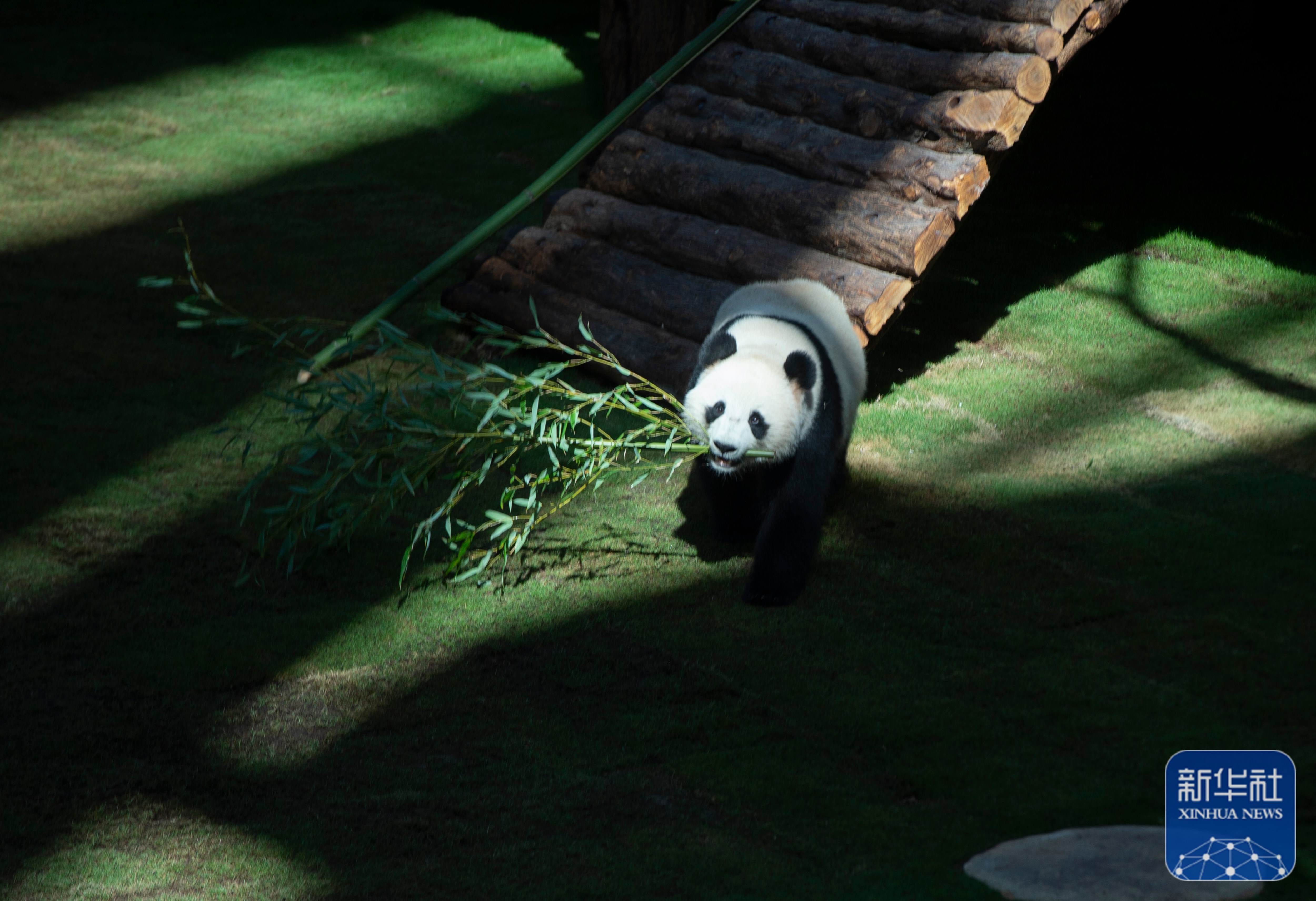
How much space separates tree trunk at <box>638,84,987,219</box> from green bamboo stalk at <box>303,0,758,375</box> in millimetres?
110

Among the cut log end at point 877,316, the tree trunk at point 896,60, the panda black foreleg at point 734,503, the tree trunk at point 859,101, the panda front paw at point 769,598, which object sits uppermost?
the tree trunk at point 896,60

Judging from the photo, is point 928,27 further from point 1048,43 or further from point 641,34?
point 641,34

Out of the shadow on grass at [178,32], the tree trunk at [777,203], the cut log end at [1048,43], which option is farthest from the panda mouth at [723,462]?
the shadow on grass at [178,32]

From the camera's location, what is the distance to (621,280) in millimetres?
5211

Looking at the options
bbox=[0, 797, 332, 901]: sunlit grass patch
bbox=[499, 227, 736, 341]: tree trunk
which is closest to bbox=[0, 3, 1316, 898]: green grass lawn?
bbox=[0, 797, 332, 901]: sunlit grass patch

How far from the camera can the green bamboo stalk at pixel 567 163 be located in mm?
5523

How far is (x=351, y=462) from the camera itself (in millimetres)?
3801

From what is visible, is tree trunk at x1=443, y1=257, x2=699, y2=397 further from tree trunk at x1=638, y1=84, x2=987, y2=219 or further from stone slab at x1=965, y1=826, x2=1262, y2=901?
stone slab at x1=965, y1=826, x2=1262, y2=901

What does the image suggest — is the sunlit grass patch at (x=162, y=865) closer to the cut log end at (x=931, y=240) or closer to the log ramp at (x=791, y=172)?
the log ramp at (x=791, y=172)

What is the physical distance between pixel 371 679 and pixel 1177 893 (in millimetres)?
2189

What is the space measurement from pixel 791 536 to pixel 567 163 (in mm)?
2625

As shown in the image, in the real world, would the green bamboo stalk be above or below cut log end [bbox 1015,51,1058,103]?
below

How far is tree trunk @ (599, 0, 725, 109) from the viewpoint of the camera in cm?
702

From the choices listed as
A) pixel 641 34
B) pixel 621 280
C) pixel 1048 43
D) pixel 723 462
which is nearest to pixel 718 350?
pixel 723 462
